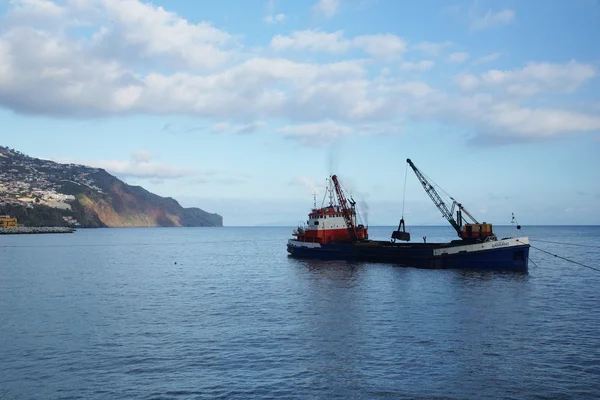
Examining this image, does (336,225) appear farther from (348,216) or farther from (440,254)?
(440,254)

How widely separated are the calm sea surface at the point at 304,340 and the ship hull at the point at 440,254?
1029cm

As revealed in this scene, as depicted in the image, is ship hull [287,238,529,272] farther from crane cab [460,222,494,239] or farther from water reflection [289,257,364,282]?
crane cab [460,222,494,239]

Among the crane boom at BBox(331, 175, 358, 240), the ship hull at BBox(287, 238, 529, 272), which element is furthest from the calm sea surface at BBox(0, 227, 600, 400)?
the crane boom at BBox(331, 175, 358, 240)

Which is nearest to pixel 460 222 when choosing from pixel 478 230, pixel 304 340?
pixel 478 230

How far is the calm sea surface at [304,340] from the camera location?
862 inches

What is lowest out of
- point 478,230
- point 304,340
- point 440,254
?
point 304,340

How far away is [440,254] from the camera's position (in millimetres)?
73688

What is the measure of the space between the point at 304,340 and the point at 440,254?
48773mm

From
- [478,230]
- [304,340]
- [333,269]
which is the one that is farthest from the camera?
[333,269]

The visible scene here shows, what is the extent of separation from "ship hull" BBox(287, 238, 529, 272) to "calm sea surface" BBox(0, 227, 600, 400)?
1029 cm

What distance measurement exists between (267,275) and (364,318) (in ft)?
116

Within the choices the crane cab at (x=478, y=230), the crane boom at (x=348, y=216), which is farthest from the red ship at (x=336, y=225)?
the crane cab at (x=478, y=230)

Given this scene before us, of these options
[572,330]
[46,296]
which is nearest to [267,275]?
[46,296]

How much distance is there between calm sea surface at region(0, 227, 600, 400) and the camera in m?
21.9
